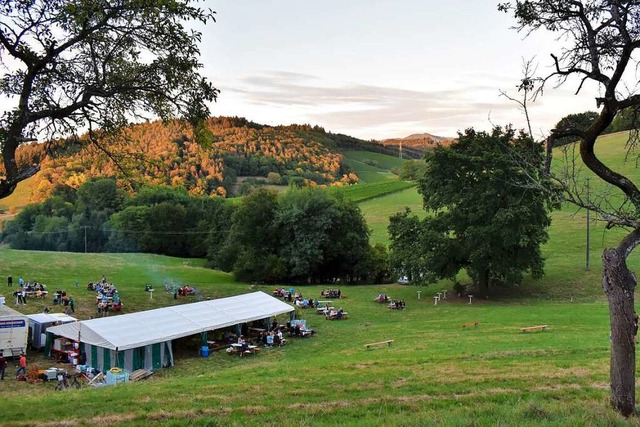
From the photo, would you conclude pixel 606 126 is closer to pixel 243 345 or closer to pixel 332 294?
pixel 243 345

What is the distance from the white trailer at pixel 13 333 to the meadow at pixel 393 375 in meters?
1.30

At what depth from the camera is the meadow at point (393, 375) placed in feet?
31.0

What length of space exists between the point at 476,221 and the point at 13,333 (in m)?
31.0

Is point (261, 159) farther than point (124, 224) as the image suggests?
Yes

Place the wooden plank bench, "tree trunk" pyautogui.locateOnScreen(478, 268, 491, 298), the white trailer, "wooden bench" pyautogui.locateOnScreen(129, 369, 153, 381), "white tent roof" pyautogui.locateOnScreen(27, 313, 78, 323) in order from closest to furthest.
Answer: "wooden bench" pyautogui.locateOnScreen(129, 369, 153, 381)
the white trailer
"white tent roof" pyautogui.locateOnScreen(27, 313, 78, 323)
the wooden plank bench
"tree trunk" pyautogui.locateOnScreen(478, 268, 491, 298)

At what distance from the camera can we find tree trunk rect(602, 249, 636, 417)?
846 cm

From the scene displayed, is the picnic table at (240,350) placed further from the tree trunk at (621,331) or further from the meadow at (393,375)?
the tree trunk at (621,331)

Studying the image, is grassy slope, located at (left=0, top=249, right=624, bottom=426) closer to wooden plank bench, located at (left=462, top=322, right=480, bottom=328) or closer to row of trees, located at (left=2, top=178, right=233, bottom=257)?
wooden plank bench, located at (left=462, top=322, right=480, bottom=328)

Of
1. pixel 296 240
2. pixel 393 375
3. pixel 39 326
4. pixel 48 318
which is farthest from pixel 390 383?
pixel 296 240

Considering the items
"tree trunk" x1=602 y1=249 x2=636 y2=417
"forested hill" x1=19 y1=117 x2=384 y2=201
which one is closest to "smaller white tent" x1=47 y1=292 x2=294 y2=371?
"forested hill" x1=19 y1=117 x2=384 y2=201

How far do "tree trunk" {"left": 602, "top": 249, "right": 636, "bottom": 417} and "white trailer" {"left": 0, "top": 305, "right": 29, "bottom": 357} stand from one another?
24.6 meters

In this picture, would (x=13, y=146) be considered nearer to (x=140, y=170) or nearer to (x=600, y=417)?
(x=140, y=170)

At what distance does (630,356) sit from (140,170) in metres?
10.1

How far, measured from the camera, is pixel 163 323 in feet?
85.4
